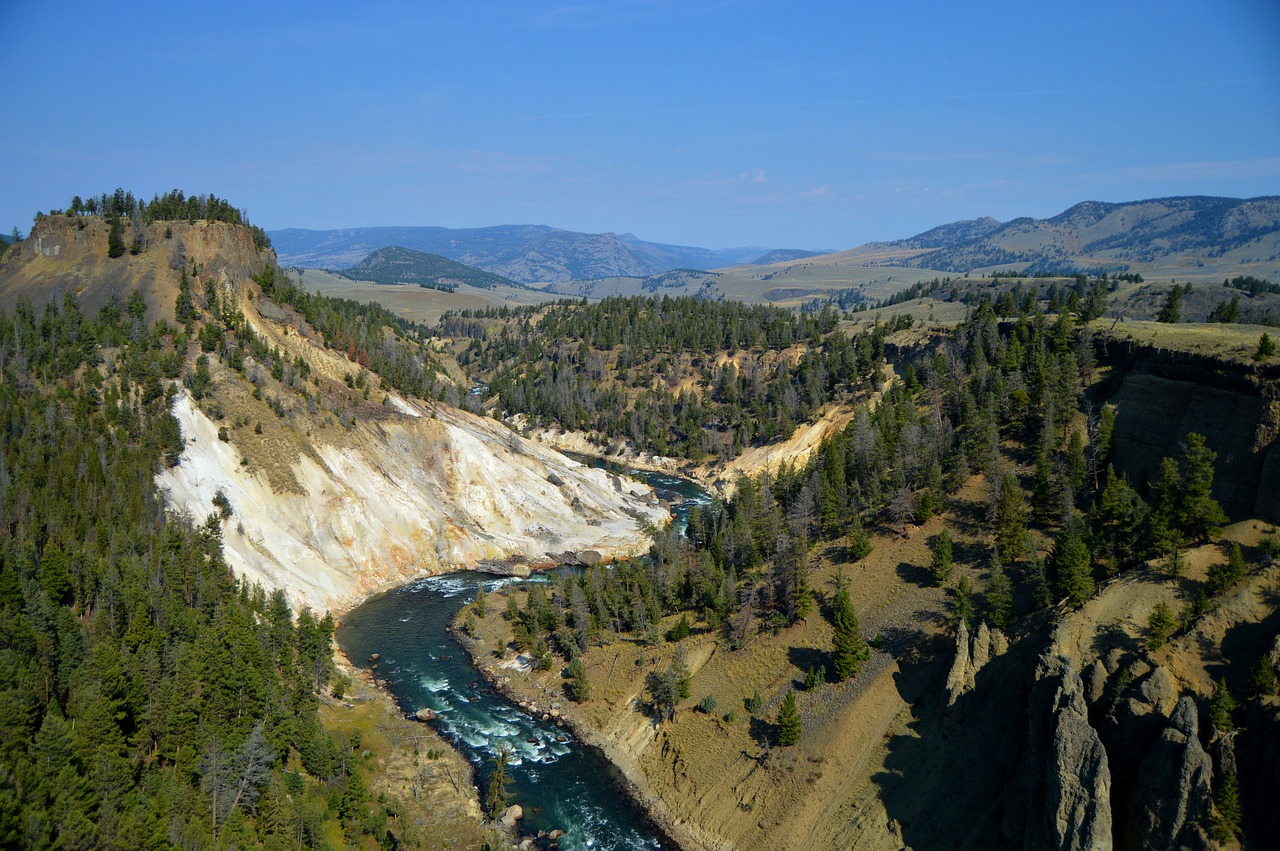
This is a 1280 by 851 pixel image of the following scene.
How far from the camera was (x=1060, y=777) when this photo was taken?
3662 centimetres

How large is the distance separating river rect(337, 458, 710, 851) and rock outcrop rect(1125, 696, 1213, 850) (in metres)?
24.9

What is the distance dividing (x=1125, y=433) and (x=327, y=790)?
6425 cm

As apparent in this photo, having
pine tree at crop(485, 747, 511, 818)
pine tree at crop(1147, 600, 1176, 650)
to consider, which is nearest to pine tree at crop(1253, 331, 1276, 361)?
pine tree at crop(1147, 600, 1176, 650)

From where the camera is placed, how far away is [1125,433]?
213 feet

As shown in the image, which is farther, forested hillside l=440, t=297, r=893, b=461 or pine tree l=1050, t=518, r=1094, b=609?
forested hillside l=440, t=297, r=893, b=461

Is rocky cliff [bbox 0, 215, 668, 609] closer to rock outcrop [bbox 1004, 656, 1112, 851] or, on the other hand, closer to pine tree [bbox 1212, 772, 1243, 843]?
rock outcrop [bbox 1004, 656, 1112, 851]

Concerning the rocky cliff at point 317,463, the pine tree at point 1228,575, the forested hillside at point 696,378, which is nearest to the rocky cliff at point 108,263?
the rocky cliff at point 317,463

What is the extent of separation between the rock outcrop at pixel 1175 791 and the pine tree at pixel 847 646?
19045 millimetres

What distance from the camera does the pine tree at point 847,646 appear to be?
174 ft

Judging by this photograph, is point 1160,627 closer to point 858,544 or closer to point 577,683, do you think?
point 858,544

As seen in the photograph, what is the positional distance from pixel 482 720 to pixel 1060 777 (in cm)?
3912

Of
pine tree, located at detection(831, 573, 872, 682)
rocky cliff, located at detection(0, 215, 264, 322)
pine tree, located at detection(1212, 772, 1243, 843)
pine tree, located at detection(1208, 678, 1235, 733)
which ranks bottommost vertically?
pine tree, located at detection(831, 573, 872, 682)

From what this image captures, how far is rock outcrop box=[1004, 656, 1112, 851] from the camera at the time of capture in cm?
3534

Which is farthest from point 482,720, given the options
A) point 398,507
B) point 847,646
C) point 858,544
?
point 398,507
